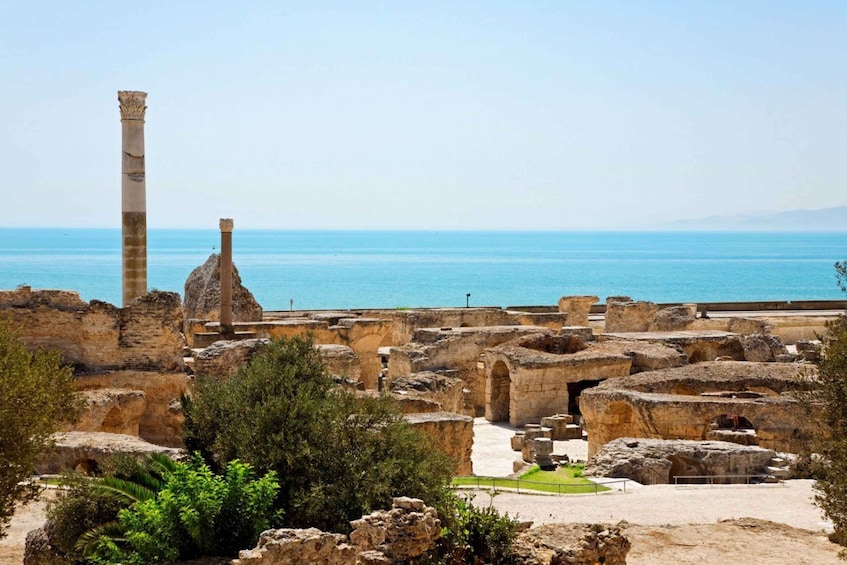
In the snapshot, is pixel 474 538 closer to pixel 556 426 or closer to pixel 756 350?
pixel 556 426

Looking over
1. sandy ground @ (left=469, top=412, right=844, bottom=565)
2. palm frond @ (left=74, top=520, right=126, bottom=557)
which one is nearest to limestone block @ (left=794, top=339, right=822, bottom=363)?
sandy ground @ (left=469, top=412, right=844, bottom=565)

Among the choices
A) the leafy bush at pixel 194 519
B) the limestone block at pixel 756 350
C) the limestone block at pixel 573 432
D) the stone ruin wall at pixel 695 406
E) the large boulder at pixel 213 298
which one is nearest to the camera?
the leafy bush at pixel 194 519

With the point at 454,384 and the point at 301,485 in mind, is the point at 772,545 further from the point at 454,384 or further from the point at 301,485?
the point at 454,384

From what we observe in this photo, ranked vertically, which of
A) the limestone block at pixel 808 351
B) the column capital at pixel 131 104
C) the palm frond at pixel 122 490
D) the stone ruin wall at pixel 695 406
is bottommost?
the stone ruin wall at pixel 695 406

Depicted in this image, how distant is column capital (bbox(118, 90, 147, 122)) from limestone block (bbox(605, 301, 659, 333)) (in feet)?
68.1

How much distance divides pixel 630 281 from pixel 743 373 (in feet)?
422

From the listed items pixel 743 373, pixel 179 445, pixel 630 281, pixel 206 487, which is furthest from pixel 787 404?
pixel 630 281

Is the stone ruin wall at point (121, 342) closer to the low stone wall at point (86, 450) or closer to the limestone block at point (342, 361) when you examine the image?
the limestone block at point (342, 361)

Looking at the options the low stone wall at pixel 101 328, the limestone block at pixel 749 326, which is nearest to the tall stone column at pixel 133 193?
the low stone wall at pixel 101 328

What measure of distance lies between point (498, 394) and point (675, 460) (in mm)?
11215

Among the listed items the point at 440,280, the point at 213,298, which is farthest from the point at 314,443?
the point at 440,280

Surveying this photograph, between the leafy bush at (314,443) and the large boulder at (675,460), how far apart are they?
7083mm

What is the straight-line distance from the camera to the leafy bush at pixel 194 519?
1138 centimetres

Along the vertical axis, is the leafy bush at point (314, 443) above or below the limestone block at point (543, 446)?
above
